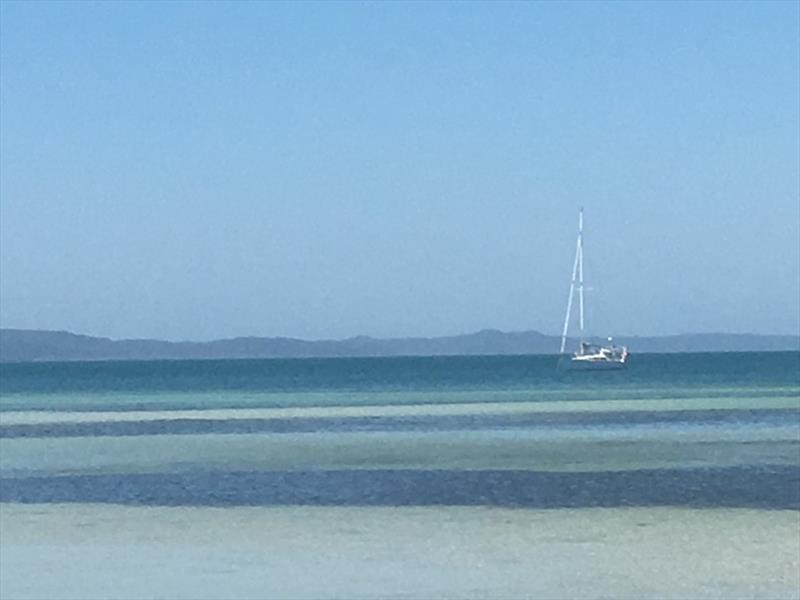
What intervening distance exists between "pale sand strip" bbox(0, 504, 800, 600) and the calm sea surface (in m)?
1.92

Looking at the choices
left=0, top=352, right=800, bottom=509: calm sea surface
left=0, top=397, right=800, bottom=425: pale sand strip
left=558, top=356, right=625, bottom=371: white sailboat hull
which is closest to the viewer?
left=0, top=352, right=800, bottom=509: calm sea surface

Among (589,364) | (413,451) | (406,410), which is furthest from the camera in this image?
(589,364)

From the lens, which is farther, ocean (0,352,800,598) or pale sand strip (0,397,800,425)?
pale sand strip (0,397,800,425)

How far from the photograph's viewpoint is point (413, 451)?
35.9 m

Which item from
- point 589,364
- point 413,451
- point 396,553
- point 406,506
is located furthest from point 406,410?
point 589,364

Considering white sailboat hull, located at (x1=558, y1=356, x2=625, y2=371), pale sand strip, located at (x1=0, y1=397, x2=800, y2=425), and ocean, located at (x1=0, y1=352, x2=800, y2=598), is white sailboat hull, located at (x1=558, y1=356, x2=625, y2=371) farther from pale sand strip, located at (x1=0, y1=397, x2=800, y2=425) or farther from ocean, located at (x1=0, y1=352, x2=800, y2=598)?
ocean, located at (x1=0, y1=352, x2=800, y2=598)

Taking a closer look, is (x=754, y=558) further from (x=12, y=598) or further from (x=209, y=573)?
(x=12, y=598)

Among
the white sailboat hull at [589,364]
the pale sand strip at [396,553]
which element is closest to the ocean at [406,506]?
the pale sand strip at [396,553]

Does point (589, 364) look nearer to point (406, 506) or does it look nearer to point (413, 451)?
point (413, 451)

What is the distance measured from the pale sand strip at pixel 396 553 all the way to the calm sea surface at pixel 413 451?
1924 mm

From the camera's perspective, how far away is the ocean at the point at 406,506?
57.0 ft

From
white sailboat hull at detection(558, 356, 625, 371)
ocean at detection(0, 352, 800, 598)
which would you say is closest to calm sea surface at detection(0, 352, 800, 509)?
ocean at detection(0, 352, 800, 598)

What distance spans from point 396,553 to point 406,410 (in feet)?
127

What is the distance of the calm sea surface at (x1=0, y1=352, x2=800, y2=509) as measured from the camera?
26234 mm
